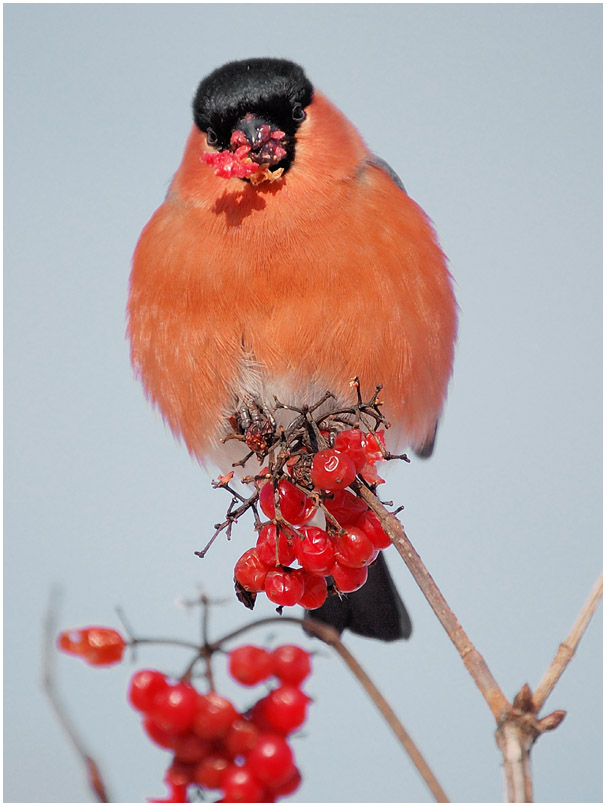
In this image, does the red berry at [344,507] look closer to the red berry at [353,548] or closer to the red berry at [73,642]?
the red berry at [353,548]

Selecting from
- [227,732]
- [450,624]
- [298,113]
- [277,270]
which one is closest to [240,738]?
[227,732]

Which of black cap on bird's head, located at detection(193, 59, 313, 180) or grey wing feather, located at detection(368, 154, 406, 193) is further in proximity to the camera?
grey wing feather, located at detection(368, 154, 406, 193)

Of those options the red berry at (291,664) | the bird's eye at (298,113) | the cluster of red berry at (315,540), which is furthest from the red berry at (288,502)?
the bird's eye at (298,113)

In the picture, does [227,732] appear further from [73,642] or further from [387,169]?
[387,169]

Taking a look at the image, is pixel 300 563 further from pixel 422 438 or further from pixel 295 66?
pixel 295 66

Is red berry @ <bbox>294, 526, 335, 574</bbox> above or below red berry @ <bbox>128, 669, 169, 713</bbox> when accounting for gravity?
above

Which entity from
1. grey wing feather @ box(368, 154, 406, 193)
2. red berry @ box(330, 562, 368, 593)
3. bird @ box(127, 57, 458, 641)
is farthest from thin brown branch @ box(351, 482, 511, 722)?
grey wing feather @ box(368, 154, 406, 193)

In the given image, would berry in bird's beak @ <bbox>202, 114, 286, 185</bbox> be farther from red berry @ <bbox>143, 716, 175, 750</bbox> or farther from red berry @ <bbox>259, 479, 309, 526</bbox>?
red berry @ <bbox>143, 716, 175, 750</bbox>
